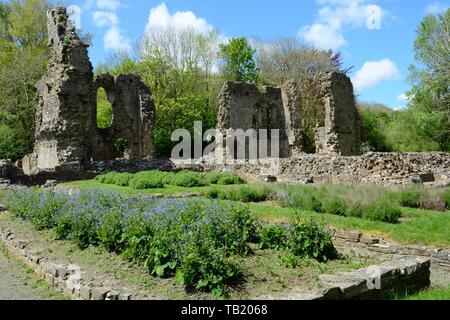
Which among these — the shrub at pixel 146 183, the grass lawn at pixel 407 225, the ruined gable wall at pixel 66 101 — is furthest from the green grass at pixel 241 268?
the ruined gable wall at pixel 66 101

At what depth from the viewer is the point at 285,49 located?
49.1 metres

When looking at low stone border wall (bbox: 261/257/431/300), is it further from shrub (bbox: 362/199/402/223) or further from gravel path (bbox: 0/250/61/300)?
shrub (bbox: 362/199/402/223)

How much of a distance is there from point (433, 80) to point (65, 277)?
3460 cm

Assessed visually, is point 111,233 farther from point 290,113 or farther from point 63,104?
point 290,113

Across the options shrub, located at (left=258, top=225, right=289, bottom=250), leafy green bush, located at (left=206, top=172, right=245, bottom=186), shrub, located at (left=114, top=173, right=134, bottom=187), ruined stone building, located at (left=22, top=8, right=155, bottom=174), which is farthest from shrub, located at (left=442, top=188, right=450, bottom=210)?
ruined stone building, located at (left=22, top=8, right=155, bottom=174)

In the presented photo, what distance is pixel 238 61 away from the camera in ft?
156

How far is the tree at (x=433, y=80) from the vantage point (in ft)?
113

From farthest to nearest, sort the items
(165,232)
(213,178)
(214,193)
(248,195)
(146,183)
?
1. (213,178)
2. (146,183)
3. (214,193)
4. (248,195)
5. (165,232)

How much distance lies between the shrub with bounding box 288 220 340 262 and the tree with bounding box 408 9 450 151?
30314 millimetres

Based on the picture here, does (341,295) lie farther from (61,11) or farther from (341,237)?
(61,11)

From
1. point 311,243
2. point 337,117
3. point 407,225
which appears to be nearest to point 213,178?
point 407,225

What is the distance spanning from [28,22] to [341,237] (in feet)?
132

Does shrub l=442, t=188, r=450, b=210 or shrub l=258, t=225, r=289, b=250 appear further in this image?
shrub l=442, t=188, r=450, b=210

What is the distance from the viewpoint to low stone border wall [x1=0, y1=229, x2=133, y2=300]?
5.53m
